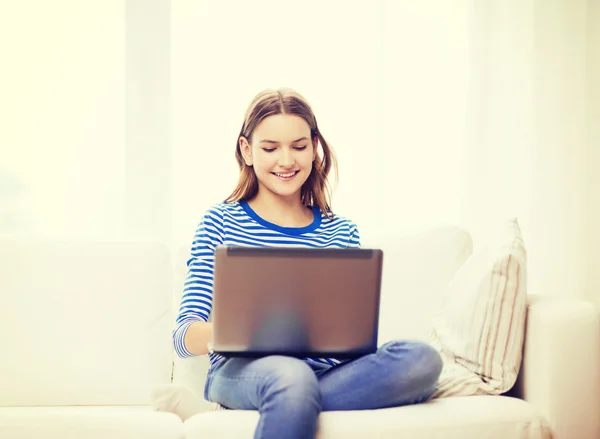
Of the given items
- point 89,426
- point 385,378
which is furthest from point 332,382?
point 89,426

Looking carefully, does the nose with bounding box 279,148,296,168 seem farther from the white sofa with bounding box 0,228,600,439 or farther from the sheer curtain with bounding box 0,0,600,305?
the sheer curtain with bounding box 0,0,600,305

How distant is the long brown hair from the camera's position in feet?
5.67

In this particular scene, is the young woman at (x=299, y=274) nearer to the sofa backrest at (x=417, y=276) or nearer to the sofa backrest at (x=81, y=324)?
the sofa backrest at (x=417, y=276)

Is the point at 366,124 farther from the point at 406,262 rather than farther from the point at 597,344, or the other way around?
the point at 597,344

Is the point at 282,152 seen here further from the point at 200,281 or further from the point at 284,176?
the point at 200,281

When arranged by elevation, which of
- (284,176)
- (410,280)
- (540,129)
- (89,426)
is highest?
(540,129)

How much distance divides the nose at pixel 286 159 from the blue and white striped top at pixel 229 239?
0.14 meters

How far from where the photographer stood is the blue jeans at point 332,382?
1206mm

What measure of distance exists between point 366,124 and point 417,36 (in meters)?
0.41

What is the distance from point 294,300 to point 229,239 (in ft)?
1.55

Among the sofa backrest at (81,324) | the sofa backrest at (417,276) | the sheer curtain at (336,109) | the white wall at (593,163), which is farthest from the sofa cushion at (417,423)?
the white wall at (593,163)

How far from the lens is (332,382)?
1.35m

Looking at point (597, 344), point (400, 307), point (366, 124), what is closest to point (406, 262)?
point (400, 307)

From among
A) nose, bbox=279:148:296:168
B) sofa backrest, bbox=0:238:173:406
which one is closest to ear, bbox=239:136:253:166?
nose, bbox=279:148:296:168
